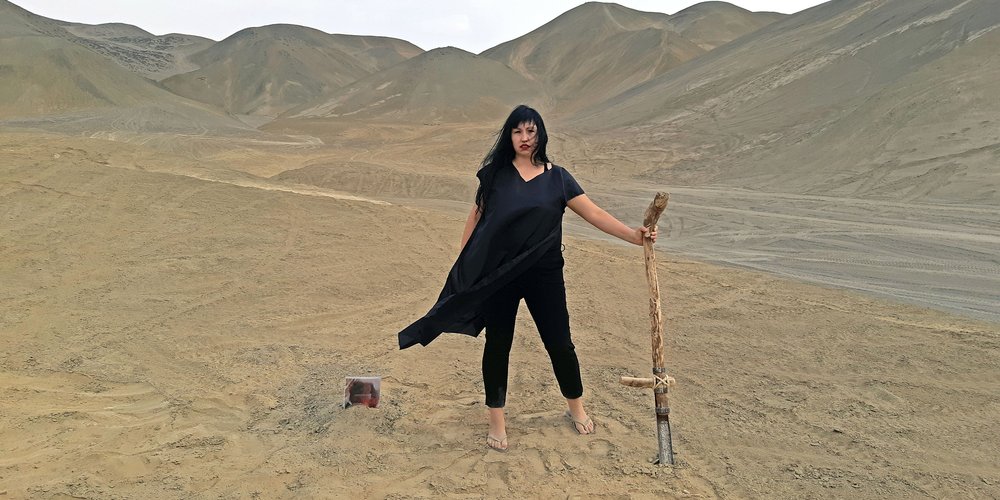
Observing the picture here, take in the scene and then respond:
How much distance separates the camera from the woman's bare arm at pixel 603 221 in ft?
9.35

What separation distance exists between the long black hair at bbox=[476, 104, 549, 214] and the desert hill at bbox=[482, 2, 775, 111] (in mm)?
38566

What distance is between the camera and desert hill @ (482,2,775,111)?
42906 mm

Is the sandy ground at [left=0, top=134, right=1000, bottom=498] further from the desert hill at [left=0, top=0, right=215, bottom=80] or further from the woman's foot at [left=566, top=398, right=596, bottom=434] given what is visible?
the desert hill at [left=0, top=0, right=215, bottom=80]

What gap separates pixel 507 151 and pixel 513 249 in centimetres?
47

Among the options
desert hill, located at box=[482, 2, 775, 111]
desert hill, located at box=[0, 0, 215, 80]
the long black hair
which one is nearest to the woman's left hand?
the long black hair

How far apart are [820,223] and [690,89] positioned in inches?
648

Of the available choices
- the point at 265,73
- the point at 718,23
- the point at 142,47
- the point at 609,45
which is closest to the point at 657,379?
the point at 609,45

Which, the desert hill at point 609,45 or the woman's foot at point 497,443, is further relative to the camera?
the desert hill at point 609,45

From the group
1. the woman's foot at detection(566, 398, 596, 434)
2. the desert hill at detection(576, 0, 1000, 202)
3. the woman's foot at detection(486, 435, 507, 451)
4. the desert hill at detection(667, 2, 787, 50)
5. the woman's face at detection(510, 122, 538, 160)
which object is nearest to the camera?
the woman's face at detection(510, 122, 538, 160)

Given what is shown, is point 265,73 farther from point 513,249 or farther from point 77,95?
point 513,249

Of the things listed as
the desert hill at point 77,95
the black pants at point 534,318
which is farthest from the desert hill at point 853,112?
the desert hill at point 77,95

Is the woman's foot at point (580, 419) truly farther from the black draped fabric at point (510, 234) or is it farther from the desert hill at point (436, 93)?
the desert hill at point (436, 93)

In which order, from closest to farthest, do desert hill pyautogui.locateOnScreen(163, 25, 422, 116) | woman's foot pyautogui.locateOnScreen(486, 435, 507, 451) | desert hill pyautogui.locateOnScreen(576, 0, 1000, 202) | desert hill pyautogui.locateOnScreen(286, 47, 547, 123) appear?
woman's foot pyautogui.locateOnScreen(486, 435, 507, 451), desert hill pyautogui.locateOnScreen(576, 0, 1000, 202), desert hill pyautogui.locateOnScreen(286, 47, 547, 123), desert hill pyautogui.locateOnScreen(163, 25, 422, 116)

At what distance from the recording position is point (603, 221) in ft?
9.50
